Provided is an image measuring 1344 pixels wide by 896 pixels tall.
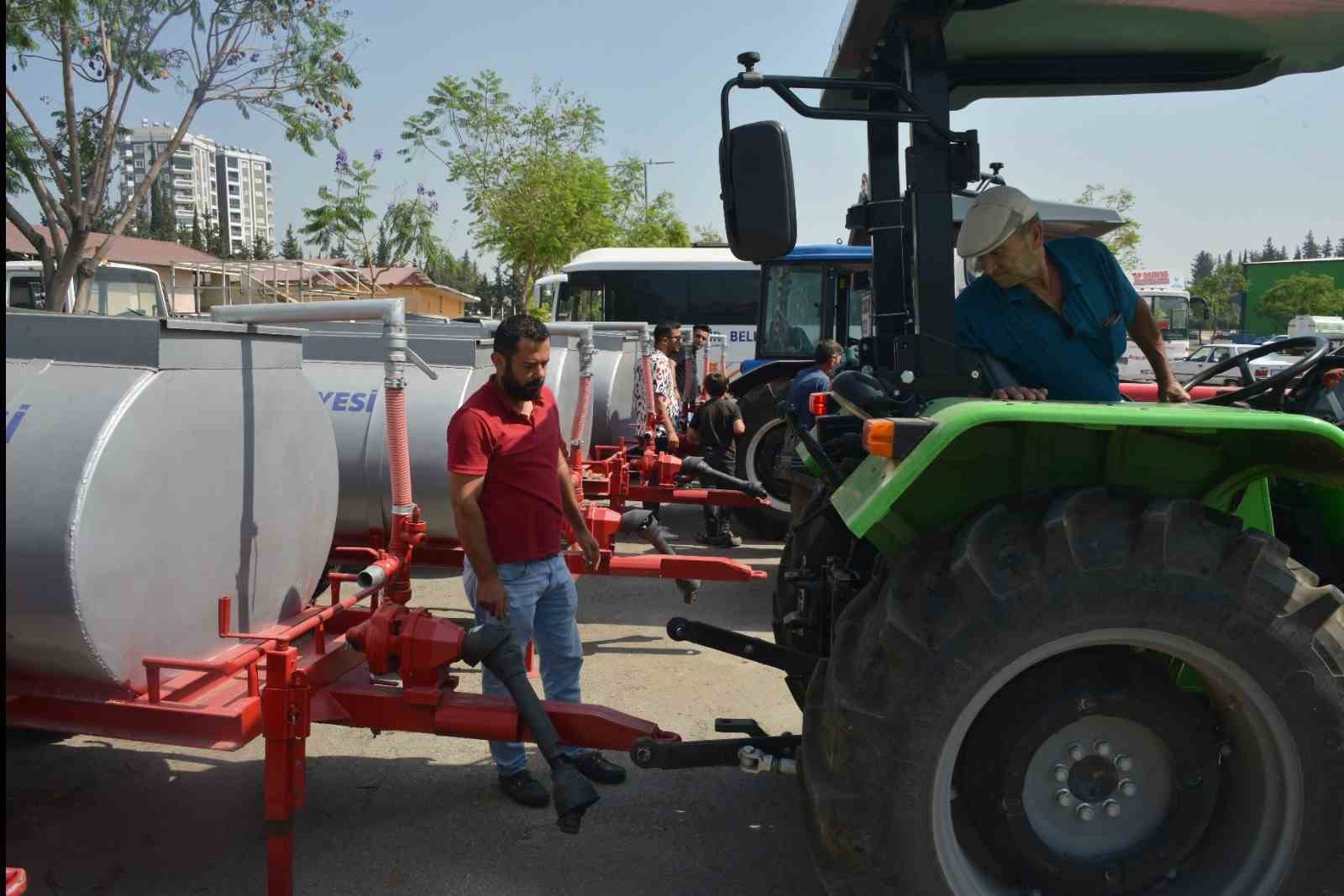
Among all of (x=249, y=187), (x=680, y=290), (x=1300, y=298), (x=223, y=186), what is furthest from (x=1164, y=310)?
(x=249, y=187)

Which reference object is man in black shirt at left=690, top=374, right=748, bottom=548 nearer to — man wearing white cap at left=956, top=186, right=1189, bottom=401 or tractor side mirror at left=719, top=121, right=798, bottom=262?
man wearing white cap at left=956, top=186, right=1189, bottom=401

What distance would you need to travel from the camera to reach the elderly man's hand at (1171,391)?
2.95 m

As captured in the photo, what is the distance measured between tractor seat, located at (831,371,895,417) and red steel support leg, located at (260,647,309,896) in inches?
66.0

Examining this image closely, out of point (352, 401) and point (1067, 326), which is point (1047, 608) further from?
point (352, 401)

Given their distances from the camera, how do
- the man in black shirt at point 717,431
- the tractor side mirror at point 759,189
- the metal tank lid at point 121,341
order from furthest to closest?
the man in black shirt at point 717,431, the metal tank lid at point 121,341, the tractor side mirror at point 759,189

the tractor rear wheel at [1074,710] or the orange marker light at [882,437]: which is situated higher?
the orange marker light at [882,437]

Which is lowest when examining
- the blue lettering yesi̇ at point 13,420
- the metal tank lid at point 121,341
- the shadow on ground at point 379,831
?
the shadow on ground at point 379,831

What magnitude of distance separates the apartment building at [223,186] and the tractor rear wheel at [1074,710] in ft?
246

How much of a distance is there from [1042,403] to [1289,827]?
1.09 metres

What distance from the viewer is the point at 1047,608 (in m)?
2.25

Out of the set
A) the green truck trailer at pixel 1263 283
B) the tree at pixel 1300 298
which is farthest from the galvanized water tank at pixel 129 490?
the tree at pixel 1300 298

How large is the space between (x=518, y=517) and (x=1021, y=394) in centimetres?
173

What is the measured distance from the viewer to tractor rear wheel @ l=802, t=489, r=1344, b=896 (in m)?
2.24

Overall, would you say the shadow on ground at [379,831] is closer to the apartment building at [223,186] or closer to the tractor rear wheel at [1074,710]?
the tractor rear wheel at [1074,710]
